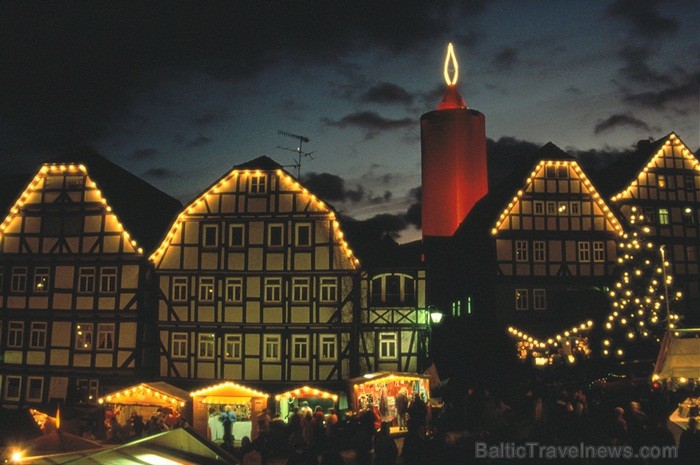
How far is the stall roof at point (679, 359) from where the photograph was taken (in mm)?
18469

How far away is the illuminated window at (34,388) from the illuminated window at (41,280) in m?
3.86

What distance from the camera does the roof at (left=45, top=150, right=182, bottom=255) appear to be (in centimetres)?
2994

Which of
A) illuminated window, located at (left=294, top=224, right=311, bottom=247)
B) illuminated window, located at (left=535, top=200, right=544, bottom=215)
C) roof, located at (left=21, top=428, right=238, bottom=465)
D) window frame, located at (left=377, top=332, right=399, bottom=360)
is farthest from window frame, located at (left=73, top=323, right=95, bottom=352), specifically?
roof, located at (left=21, top=428, right=238, bottom=465)

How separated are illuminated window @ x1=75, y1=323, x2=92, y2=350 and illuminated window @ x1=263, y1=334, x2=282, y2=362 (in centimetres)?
774

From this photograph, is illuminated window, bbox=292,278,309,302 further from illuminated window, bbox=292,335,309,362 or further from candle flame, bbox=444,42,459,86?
candle flame, bbox=444,42,459,86

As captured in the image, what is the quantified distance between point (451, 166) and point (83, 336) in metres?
22.6

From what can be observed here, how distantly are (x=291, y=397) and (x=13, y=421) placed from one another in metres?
12.6

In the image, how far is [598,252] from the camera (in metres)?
31.0

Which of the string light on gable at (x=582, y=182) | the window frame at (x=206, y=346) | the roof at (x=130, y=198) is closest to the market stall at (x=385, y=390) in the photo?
the window frame at (x=206, y=346)

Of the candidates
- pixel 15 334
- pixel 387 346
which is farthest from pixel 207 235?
pixel 15 334

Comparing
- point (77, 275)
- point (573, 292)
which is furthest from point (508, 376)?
point (77, 275)

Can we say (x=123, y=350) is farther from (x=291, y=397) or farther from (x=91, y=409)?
(x=291, y=397)

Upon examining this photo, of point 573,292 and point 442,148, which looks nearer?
point 573,292

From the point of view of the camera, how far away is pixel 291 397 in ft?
87.8
